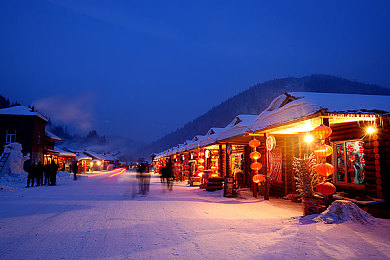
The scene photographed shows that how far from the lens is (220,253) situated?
4.68m

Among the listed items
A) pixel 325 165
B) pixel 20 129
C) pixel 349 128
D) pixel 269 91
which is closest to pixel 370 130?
pixel 349 128

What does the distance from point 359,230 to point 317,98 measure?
404 centimetres

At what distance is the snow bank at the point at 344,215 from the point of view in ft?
22.5

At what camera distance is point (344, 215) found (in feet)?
22.8

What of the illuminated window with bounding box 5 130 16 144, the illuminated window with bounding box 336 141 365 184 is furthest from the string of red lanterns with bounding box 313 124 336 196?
the illuminated window with bounding box 5 130 16 144

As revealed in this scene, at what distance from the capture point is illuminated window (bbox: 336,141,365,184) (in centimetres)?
992

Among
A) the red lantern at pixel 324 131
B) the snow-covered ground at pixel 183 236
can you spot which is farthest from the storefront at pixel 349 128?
the snow-covered ground at pixel 183 236

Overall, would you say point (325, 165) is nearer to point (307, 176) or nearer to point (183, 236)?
point (307, 176)

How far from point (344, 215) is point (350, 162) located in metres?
4.21

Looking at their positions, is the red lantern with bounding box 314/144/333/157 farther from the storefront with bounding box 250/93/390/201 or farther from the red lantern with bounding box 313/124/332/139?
the red lantern with bounding box 313/124/332/139

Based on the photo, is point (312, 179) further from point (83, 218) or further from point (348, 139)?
point (83, 218)

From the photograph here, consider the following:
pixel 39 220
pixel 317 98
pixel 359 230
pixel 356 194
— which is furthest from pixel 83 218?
pixel 356 194

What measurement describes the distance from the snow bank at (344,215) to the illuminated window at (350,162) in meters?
3.39

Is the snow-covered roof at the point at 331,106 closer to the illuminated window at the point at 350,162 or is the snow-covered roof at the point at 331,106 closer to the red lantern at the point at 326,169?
the red lantern at the point at 326,169
